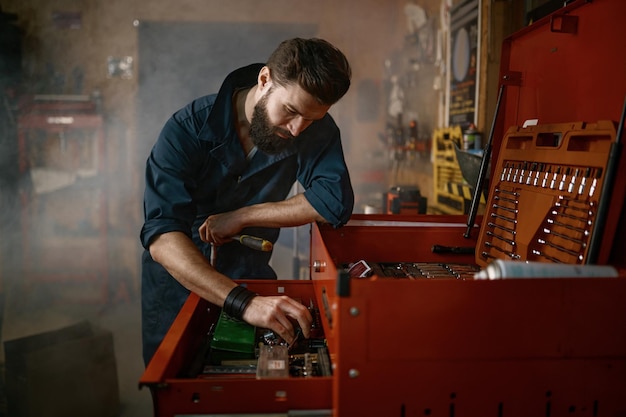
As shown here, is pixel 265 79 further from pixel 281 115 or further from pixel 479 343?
pixel 479 343

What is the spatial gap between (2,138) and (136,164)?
2.72 ft

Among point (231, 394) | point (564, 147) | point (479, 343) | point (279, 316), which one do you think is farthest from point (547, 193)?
point (231, 394)

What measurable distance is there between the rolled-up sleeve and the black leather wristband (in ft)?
1.11

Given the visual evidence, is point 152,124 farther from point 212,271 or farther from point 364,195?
point 212,271

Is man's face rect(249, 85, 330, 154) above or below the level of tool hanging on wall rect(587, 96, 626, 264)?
above

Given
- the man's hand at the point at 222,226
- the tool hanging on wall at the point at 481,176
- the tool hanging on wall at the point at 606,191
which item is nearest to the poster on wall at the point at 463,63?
the tool hanging on wall at the point at 481,176

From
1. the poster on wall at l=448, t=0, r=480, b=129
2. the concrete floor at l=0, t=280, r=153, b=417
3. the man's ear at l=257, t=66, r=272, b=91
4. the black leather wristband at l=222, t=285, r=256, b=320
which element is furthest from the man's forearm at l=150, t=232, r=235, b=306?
the concrete floor at l=0, t=280, r=153, b=417

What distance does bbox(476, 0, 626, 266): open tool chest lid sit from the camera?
0.82 meters

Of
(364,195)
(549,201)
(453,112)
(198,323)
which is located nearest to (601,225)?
(549,201)

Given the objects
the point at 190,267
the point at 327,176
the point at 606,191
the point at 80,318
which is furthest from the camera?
the point at 80,318

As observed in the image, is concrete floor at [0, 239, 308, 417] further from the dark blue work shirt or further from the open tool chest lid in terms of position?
the open tool chest lid

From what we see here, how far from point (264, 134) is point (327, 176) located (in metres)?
0.20

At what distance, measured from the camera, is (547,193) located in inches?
37.3

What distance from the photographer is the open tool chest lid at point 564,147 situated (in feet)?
2.68
